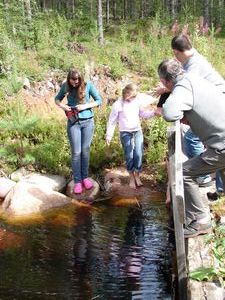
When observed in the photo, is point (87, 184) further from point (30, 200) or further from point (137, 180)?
point (30, 200)

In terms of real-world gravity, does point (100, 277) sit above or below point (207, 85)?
below

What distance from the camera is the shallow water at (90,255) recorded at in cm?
514

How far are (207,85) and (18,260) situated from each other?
3.24m

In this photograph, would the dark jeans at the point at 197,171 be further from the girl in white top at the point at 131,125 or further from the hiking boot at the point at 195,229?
the girl in white top at the point at 131,125

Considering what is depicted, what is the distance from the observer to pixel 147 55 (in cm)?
1456

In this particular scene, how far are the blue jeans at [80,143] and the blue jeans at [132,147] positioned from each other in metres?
0.64

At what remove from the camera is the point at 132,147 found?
8383mm

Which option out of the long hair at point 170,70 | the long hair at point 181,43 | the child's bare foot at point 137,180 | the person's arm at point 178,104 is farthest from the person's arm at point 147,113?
the person's arm at point 178,104

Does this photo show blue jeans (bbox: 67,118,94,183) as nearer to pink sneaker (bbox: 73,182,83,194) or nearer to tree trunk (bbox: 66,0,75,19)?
pink sneaker (bbox: 73,182,83,194)

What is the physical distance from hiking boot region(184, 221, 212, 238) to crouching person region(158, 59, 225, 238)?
30cm

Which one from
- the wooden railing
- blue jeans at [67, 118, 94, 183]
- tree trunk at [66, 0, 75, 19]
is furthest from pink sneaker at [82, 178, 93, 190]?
tree trunk at [66, 0, 75, 19]

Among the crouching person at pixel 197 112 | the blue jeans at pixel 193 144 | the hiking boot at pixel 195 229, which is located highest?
the crouching person at pixel 197 112

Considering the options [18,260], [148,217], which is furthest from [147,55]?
[18,260]

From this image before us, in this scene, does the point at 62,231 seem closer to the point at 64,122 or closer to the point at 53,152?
the point at 53,152
